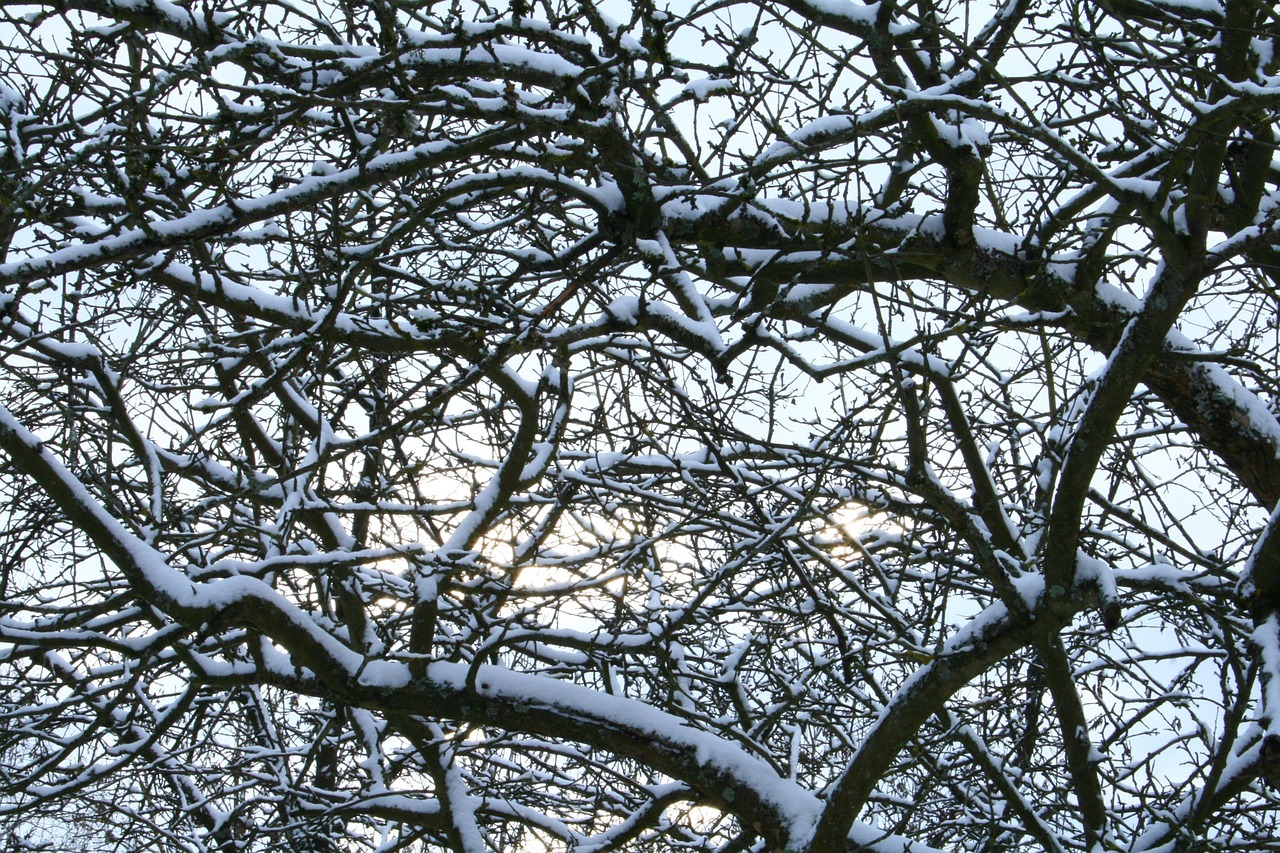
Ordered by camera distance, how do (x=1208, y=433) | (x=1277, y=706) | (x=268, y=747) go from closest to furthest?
(x=1277, y=706)
(x=1208, y=433)
(x=268, y=747)

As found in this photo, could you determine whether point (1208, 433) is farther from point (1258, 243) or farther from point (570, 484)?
point (570, 484)

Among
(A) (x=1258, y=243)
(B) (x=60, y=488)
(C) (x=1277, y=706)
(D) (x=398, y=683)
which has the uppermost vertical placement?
(B) (x=60, y=488)

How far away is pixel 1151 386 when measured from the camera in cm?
426

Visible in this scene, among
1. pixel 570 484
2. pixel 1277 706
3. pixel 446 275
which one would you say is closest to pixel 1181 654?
pixel 1277 706

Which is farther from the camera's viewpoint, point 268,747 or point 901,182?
point 268,747

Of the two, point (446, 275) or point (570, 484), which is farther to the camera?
point (446, 275)

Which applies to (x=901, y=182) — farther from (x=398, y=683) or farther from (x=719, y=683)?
(x=398, y=683)

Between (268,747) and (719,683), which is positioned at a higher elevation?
(268,747)

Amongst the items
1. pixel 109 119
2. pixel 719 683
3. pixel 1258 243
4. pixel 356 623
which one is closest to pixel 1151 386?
pixel 1258 243

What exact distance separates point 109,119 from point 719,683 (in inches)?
148

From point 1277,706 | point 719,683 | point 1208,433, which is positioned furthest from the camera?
point 719,683

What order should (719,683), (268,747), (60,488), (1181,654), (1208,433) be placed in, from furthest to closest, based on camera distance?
(268,747), (719,683), (1181,654), (1208,433), (60,488)

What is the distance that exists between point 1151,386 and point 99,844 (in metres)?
8.57

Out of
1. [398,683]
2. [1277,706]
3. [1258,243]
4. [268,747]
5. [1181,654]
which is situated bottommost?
[1277,706]
